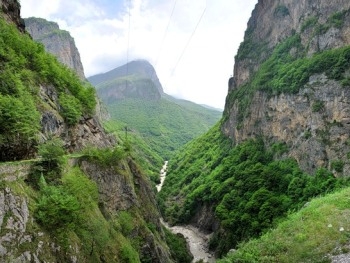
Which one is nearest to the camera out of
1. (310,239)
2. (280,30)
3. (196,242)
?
(310,239)

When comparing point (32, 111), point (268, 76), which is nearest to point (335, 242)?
point (32, 111)

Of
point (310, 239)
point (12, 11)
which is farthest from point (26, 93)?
point (310, 239)

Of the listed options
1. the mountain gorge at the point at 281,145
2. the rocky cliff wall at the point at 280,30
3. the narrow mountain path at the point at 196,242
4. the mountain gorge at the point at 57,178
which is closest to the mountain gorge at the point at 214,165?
the mountain gorge at the point at 57,178

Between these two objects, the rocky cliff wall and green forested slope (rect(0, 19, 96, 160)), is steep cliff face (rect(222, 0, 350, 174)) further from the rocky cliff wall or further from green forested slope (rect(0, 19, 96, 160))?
green forested slope (rect(0, 19, 96, 160))

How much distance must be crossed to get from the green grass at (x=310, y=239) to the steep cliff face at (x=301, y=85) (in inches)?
1048

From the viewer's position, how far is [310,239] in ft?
86.2

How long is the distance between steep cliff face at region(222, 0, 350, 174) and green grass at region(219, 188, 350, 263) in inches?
1048

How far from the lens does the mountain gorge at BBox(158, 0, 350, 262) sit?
5625 centimetres

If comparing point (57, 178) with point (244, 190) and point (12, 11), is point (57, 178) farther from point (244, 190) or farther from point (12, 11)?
point (244, 190)

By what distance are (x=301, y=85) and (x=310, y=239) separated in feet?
168

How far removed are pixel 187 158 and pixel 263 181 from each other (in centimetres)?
6473

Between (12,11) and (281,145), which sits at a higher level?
(12,11)

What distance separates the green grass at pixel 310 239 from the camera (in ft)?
79.6

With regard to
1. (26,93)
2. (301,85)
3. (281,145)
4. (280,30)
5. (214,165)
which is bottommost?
(214,165)
